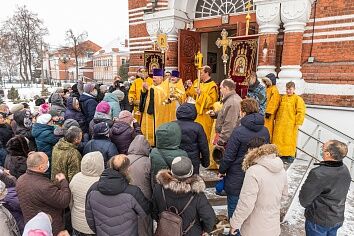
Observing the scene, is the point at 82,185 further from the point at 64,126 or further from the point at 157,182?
the point at 64,126

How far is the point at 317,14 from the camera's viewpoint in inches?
261

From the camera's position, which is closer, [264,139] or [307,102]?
[264,139]

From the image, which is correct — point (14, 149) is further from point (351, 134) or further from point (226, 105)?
point (351, 134)

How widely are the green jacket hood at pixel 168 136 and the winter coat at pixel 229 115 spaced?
4.45 ft

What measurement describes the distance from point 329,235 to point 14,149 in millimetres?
3788

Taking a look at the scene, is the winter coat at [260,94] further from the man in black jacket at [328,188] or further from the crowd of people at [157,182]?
the man in black jacket at [328,188]

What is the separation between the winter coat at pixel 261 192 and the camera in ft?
8.54

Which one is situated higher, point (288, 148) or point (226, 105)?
point (226, 105)

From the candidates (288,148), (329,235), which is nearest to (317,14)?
(288,148)

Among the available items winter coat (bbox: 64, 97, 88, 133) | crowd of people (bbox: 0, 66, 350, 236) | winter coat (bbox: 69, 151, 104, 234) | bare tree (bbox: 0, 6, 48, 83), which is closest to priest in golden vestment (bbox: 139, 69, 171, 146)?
winter coat (bbox: 64, 97, 88, 133)

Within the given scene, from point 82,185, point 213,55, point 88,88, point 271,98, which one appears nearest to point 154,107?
point 88,88

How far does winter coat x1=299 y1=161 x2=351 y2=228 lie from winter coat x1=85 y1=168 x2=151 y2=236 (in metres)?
1.62

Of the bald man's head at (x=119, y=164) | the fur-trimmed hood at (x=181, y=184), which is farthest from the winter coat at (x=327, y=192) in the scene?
the bald man's head at (x=119, y=164)

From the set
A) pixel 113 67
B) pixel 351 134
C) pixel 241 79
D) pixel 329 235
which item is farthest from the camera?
pixel 113 67
